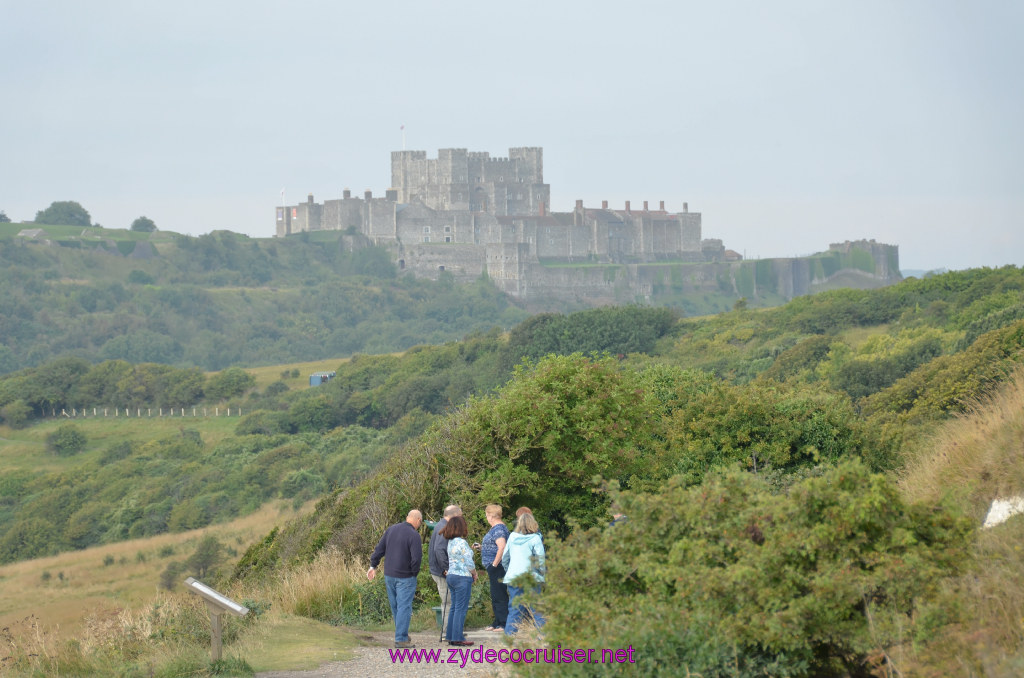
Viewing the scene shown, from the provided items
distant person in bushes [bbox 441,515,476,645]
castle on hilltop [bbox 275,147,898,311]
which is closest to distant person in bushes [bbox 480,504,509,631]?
distant person in bushes [bbox 441,515,476,645]

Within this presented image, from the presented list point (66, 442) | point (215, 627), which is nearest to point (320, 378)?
point (66, 442)

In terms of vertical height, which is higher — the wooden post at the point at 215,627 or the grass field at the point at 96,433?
the wooden post at the point at 215,627

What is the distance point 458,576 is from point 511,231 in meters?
77.8

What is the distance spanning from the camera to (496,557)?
7.96 m

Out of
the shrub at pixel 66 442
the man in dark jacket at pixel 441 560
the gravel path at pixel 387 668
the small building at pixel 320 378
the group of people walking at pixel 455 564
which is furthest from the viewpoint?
the small building at pixel 320 378

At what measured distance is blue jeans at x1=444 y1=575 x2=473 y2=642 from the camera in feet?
25.1

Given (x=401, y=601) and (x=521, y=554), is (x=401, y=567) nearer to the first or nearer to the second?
(x=401, y=601)

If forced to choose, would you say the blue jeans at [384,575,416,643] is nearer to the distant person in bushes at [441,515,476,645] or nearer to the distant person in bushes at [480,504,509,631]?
the distant person in bushes at [441,515,476,645]

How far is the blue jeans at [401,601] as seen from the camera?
7.71m

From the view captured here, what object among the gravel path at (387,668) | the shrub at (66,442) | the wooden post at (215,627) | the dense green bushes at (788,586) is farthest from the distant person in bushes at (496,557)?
the shrub at (66,442)

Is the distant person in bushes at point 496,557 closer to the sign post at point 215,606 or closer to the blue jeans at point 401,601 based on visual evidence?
the blue jeans at point 401,601

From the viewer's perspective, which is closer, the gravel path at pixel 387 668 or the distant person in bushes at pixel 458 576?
the gravel path at pixel 387 668

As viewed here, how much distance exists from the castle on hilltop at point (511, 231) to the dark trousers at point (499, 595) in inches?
2901

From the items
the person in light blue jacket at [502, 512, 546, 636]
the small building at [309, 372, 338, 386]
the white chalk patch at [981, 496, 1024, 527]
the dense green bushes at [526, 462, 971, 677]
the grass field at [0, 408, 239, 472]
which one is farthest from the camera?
the small building at [309, 372, 338, 386]
